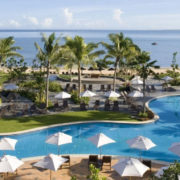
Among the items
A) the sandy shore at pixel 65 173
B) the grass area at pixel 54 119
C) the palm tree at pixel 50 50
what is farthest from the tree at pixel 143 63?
the sandy shore at pixel 65 173

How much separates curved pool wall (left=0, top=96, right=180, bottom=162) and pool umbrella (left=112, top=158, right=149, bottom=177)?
479cm

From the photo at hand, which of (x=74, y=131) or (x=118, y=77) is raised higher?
(x=118, y=77)

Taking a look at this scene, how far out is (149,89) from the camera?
34.8 metres

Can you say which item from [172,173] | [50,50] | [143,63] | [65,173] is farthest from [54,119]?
[172,173]

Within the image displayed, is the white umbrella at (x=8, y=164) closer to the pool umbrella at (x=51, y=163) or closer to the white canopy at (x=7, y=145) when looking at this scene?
the pool umbrella at (x=51, y=163)

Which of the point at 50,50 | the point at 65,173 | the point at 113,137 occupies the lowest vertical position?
the point at 65,173

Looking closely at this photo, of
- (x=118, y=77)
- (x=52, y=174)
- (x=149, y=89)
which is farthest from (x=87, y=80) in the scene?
(x=52, y=174)

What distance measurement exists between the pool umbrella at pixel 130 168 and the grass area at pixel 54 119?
10.5 metres

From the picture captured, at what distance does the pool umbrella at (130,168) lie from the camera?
12.6m

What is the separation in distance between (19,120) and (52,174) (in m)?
9.58

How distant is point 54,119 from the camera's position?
2367 cm

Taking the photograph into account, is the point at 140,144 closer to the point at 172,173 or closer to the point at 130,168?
the point at 130,168

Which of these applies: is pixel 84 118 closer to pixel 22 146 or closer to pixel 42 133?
pixel 42 133

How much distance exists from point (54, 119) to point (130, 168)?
12.0m
